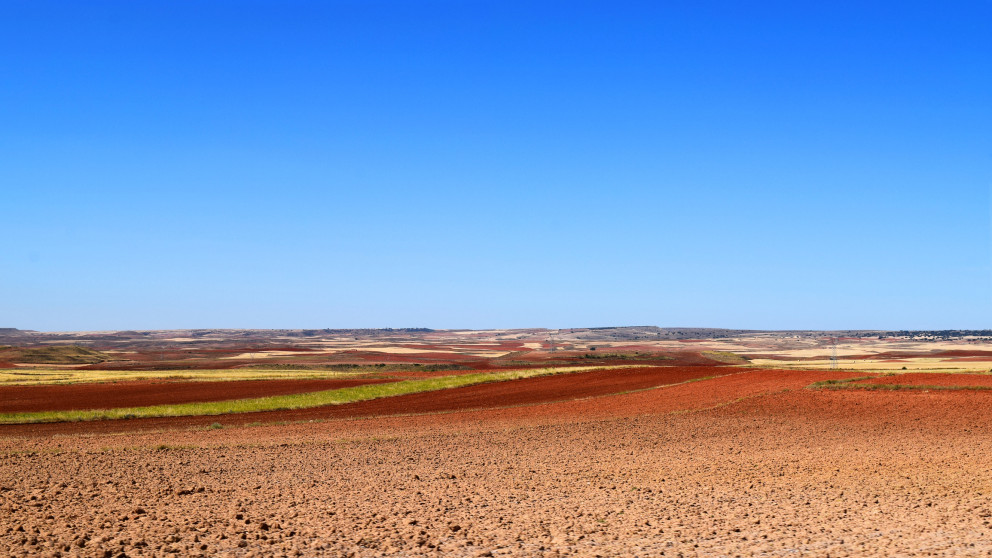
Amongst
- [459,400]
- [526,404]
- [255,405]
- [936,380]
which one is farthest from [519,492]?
[936,380]

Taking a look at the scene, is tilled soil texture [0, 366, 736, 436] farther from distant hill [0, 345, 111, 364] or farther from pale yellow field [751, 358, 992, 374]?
distant hill [0, 345, 111, 364]

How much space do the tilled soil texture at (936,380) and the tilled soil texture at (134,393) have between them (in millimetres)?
36920

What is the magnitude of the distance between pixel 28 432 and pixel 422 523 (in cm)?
2687

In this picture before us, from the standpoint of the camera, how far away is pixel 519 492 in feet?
55.7

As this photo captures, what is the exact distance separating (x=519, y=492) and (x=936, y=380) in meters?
31.9

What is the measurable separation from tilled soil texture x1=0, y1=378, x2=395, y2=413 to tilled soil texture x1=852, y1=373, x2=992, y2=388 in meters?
36.9

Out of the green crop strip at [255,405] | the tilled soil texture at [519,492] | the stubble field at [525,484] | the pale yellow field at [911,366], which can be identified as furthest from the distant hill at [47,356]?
the tilled soil texture at [519,492]

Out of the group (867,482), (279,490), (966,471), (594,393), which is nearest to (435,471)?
(279,490)

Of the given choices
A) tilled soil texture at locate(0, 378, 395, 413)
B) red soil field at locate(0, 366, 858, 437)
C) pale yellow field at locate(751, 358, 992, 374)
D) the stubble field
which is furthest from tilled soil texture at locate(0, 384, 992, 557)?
pale yellow field at locate(751, 358, 992, 374)

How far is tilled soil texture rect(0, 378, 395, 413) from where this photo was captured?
4709cm

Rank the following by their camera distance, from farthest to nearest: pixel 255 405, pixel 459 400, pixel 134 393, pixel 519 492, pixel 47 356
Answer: pixel 47 356
pixel 134 393
pixel 459 400
pixel 255 405
pixel 519 492

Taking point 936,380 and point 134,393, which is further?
point 134,393

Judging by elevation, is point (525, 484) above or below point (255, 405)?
above

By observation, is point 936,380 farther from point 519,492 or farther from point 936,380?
point 519,492
